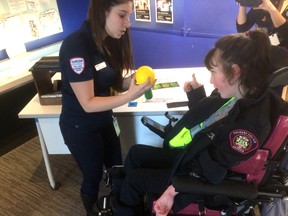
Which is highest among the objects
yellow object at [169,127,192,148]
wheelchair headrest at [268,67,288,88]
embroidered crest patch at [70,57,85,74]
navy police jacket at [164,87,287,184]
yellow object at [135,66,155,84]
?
embroidered crest patch at [70,57,85,74]

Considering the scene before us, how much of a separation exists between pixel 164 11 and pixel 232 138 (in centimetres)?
219

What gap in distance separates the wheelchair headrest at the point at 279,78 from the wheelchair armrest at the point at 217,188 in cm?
38

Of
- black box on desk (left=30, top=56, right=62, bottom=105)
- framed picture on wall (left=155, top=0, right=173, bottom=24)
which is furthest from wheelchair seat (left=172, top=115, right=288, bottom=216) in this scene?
framed picture on wall (left=155, top=0, right=173, bottom=24)

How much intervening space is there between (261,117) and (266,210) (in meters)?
0.56

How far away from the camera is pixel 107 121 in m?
1.45

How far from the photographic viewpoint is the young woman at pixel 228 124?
1007 millimetres

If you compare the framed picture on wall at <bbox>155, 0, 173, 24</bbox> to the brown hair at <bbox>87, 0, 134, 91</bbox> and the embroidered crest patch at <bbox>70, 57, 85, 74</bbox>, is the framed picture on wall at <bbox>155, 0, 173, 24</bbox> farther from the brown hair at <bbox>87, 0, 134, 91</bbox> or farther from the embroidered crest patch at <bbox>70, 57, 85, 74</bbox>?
the embroidered crest patch at <bbox>70, 57, 85, 74</bbox>

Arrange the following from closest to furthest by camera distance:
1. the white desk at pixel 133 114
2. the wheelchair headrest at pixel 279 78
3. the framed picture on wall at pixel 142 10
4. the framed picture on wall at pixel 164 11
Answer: the wheelchair headrest at pixel 279 78 → the white desk at pixel 133 114 → the framed picture on wall at pixel 164 11 → the framed picture on wall at pixel 142 10

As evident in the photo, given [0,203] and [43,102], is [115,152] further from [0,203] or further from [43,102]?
[0,203]

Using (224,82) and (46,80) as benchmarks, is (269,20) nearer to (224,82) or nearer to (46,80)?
(224,82)

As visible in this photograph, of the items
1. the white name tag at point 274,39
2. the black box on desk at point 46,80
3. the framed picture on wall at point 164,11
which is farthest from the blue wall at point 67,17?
the white name tag at point 274,39

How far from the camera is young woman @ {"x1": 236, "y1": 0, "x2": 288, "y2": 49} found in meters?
1.64

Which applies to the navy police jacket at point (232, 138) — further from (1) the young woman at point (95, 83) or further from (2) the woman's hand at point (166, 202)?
(1) the young woman at point (95, 83)

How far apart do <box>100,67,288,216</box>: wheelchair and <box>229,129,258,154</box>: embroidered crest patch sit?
0.06 metres
